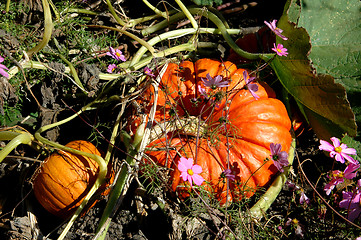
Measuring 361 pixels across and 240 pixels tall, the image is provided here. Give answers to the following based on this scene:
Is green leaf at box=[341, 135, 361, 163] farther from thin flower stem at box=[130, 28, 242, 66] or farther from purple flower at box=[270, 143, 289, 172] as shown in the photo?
thin flower stem at box=[130, 28, 242, 66]

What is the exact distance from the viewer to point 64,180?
2.03m

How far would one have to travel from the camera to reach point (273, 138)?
2133 millimetres

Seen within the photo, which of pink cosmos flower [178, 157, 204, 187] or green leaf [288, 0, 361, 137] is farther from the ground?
green leaf [288, 0, 361, 137]

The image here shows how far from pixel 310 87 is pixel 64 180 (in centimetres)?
162

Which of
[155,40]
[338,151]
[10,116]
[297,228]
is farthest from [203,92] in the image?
[10,116]

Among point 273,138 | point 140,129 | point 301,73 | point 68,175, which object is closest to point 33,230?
point 68,175

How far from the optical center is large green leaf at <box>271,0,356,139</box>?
202 centimetres

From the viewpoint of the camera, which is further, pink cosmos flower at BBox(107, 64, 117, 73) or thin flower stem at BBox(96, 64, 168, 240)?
pink cosmos flower at BBox(107, 64, 117, 73)

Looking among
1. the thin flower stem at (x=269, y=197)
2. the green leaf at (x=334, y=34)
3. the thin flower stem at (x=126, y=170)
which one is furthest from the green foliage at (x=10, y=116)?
the green leaf at (x=334, y=34)

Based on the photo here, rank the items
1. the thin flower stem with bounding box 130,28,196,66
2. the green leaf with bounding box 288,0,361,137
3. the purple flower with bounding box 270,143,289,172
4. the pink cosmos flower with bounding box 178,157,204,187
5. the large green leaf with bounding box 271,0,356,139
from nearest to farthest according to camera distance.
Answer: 1. the pink cosmos flower with bounding box 178,157,204,187
2. the purple flower with bounding box 270,143,289,172
3. the large green leaf with bounding box 271,0,356,139
4. the green leaf with bounding box 288,0,361,137
5. the thin flower stem with bounding box 130,28,196,66

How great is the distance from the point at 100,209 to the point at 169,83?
94cm

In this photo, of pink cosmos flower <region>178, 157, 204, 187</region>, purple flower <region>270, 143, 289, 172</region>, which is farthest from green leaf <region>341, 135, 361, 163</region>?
pink cosmos flower <region>178, 157, 204, 187</region>

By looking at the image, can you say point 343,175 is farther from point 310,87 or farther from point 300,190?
point 310,87

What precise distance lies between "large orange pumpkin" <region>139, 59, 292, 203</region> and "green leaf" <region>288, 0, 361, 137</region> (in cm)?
47
